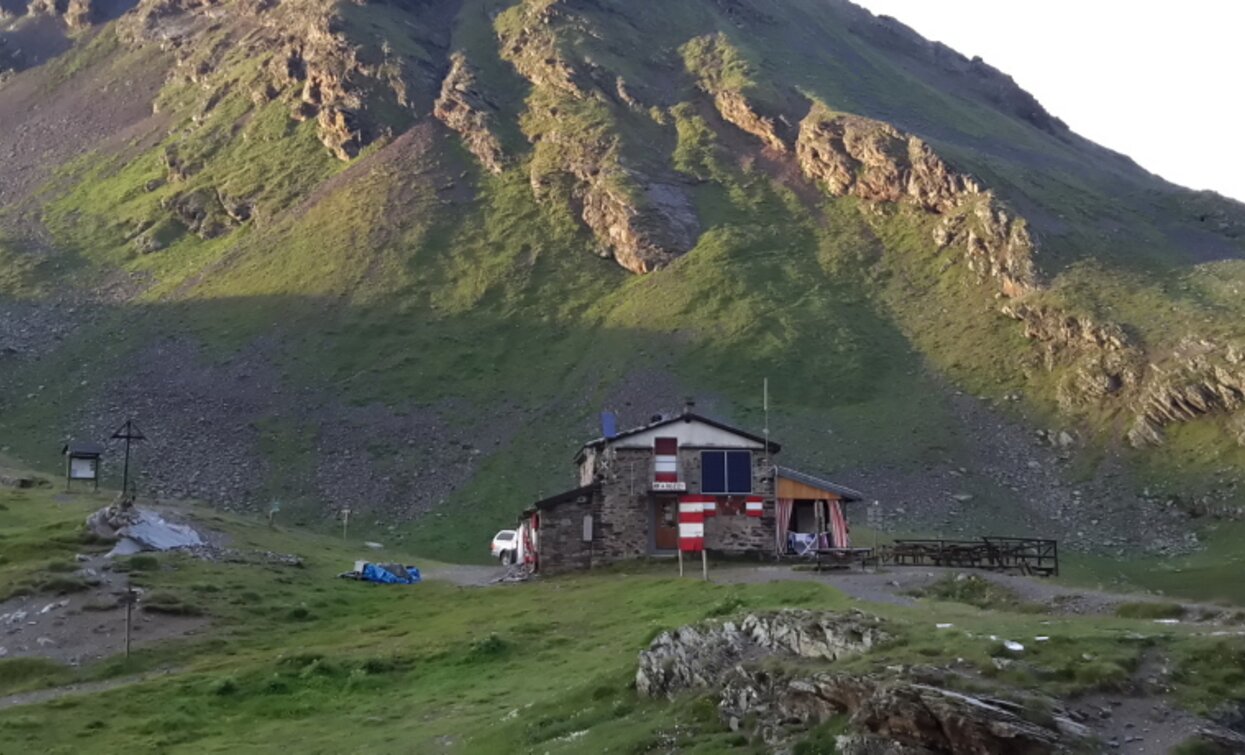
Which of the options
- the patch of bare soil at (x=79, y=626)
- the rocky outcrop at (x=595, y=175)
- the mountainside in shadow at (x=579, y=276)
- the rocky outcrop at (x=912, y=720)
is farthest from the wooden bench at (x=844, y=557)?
the rocky outcrop at (x=595, y=175)

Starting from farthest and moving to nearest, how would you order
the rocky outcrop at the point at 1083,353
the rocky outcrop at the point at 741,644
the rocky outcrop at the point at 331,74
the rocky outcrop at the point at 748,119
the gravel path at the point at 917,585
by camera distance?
the rocky outcrop at the point at 331,74 → the rocky outcrop at the point at 748,119 → the rocky outcrop at the point at 1083,353 → the gravel path at the point at 917,585 → the rocky outcrop at the point at 741,644

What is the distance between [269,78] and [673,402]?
10495cm

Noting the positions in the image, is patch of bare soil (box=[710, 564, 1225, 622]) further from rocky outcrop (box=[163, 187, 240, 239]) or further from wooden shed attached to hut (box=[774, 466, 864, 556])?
rocky outcrop (box=[163, 187, 240, 239])

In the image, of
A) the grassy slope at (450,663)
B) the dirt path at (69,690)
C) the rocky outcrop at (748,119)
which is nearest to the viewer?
the grassy slope at (450,663)

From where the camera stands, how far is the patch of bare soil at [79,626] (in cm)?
4419

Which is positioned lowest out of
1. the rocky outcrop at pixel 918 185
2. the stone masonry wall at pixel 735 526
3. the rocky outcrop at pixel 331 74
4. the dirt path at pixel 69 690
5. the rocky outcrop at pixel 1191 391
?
the dirt path at pixel 69 690

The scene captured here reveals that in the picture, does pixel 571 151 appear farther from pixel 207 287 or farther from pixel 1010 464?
pixel 1010 464

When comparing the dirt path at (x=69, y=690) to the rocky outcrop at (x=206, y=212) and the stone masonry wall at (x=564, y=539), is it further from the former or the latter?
the rocky outcrop at (x=206, y=212)

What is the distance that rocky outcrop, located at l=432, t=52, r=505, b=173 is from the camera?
152 m

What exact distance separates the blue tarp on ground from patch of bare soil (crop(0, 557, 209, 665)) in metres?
11.5

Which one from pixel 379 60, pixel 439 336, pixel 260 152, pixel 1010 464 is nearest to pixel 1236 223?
pixel 1010 464

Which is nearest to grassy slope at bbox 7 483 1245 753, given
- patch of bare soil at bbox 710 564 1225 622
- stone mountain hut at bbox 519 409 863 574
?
patch of bare soil at bbox 710 564 1225 622

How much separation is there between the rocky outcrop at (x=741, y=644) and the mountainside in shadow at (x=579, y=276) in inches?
2244

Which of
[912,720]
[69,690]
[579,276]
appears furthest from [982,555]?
[579,276]
